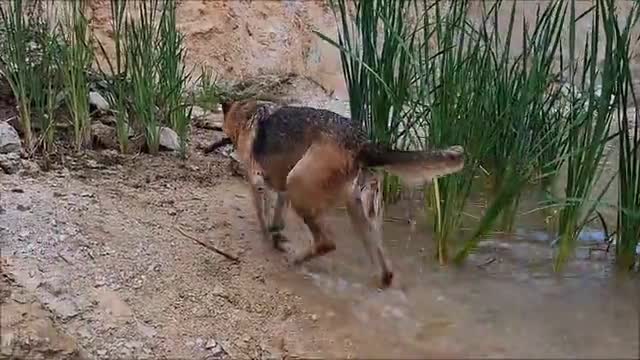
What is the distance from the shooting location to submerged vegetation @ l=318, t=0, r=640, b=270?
250 cm

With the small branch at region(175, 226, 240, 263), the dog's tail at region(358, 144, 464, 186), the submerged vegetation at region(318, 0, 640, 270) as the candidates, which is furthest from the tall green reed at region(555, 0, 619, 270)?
the small branch at region(175, 226, 240, 263)

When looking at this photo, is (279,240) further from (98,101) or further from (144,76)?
(98,101)

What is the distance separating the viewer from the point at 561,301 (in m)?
2.14

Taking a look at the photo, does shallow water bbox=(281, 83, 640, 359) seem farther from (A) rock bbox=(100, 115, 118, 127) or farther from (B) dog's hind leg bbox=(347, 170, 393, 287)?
(A) rock bbox=(100, 115, 118, 127)

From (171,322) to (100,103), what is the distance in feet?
6.35

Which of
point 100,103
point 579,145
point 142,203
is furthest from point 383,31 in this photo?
point 100,103

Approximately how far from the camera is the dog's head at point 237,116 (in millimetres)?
3051

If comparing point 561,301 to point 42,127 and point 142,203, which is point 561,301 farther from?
point 42,127

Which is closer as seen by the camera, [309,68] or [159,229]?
[159,229]

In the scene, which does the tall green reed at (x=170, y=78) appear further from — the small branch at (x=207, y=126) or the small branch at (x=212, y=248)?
the small branch at (x=212, y=248)

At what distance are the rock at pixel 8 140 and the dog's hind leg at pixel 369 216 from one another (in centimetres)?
140

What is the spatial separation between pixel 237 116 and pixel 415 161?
952mm

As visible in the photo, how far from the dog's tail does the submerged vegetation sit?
0.27 meters

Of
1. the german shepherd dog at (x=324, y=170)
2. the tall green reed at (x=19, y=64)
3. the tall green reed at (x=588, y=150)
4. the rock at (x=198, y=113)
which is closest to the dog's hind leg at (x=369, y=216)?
the german shepherd dog at (x=324, y=170)
